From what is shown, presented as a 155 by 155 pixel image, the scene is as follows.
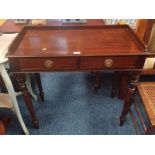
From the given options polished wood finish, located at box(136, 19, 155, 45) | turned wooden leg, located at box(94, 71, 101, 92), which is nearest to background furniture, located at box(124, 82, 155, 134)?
polished wood finish, located at box(136, 19, 155, 45)

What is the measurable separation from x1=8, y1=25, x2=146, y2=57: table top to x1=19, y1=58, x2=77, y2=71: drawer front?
0.03 meters

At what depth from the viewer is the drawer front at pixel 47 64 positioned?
3.21ft

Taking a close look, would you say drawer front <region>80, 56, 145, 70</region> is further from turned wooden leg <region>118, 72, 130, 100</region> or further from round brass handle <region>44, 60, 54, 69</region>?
turned wooden leg <region>118, 72, 130, 100</region>

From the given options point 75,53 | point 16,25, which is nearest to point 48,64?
point 75,53

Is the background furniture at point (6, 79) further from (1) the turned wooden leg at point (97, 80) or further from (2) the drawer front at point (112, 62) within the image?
(1) the turned wooden leg at point (97, 80)


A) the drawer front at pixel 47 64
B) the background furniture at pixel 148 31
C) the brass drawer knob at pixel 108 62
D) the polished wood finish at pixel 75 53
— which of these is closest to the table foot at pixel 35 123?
the polished wood finish at pixel 75 53

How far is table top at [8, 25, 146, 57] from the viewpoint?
0.99 meters

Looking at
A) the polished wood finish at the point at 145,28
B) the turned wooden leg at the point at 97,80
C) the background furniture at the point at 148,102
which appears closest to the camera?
the background furniture at the point at 148,102

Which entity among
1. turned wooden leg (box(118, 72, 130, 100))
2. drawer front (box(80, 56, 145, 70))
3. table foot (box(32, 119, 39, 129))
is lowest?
table foot (box(32, 119, 39, 129))

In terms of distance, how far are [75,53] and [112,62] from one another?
0.23 m

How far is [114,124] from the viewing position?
57.3 inches

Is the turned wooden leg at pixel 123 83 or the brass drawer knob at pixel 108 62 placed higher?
the brass drawer knob at pixel 108 62
